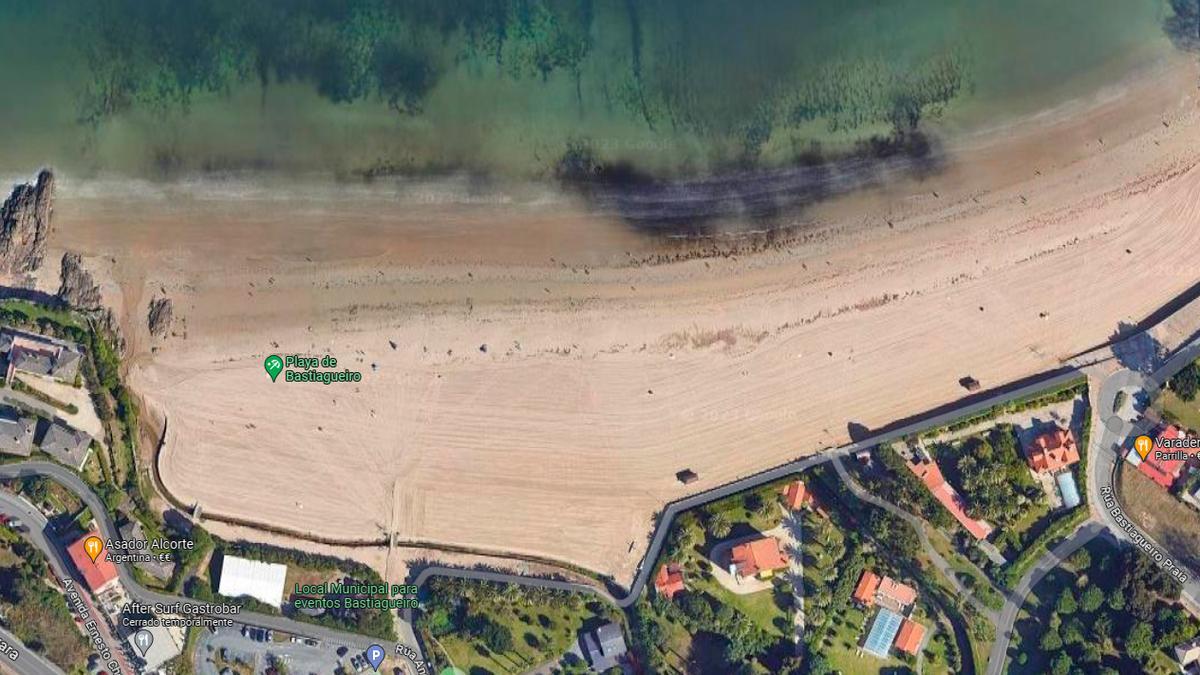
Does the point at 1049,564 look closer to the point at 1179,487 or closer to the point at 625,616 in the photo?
the point at 1179,487

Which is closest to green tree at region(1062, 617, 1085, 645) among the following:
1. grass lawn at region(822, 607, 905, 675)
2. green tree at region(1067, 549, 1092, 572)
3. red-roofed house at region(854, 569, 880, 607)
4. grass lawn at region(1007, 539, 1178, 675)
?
grass lawn at region(1007, 539, 1178, 675)

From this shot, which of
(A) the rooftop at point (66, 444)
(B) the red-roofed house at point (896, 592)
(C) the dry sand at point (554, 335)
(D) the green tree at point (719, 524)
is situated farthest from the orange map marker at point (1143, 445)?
(A) the rooftop at point (66, 444)

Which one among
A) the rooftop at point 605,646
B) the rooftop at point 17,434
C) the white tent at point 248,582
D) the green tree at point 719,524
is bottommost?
the white tent at point 248,582

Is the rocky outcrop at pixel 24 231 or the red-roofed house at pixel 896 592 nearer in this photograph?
the red-roofed house at pixel 896 592

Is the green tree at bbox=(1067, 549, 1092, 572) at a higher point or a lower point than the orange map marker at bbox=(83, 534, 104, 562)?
higher

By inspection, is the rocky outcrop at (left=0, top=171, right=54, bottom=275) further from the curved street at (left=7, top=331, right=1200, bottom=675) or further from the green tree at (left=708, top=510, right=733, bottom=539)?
the green tree at (left=708, top=510, right=733, bottom=539)

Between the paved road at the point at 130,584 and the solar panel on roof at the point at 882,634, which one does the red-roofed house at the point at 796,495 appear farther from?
the paved road at the point at 130,584

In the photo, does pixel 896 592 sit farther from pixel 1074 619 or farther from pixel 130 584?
pixel 130 584
